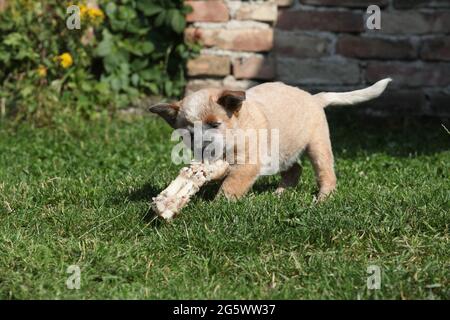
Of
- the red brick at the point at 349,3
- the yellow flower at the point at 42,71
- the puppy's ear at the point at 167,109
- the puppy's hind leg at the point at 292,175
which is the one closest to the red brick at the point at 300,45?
the red brick at the point at 349,3

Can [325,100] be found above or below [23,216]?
above

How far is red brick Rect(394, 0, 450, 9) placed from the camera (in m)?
6.70

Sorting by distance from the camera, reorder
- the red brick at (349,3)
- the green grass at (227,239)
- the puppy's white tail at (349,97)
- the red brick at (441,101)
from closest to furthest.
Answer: the green grass at (227,239) < the puppy's white tail at (349,97) < the red brick at (349,3) < the red brick at (441,101)

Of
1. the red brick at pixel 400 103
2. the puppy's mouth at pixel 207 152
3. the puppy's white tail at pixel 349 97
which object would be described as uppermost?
the puppy's white tail at pixel 349 97

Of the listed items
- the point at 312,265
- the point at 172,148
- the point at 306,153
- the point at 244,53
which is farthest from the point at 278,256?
the point at 244,53

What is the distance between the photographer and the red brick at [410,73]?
681 centimetres

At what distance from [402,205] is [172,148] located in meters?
2.35

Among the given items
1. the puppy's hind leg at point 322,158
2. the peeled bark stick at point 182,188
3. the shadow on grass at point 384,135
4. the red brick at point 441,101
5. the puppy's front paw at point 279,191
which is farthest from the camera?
the red brick at point 441,101

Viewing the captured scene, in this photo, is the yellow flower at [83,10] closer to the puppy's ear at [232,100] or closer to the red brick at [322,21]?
the red brick at [322,21]

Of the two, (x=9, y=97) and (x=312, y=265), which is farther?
(x=9, y=97)

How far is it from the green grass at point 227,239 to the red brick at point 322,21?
2106mm

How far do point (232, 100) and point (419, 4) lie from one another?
329 cm

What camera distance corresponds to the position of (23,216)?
403cm
